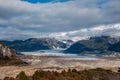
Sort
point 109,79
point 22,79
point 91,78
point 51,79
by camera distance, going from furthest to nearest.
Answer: point 109,79 → point 91,78 → point 51,79 → point 22,79

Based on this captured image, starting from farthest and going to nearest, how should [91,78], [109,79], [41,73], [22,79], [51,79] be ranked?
[109,79]
[91,78]
[41,73]
[51,79]
[22,79]

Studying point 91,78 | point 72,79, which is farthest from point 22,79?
point 91,78

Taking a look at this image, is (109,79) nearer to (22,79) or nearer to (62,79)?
(62,79)

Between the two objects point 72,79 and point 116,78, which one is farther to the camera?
point 116,78

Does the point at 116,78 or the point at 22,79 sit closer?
the point at 22,79

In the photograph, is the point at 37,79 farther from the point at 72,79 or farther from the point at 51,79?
the point at 72,79

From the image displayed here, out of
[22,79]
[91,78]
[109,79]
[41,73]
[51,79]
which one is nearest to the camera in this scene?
[22,79]

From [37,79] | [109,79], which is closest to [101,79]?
[109,79]

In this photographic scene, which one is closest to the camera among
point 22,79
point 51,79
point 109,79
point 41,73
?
point 22,79
